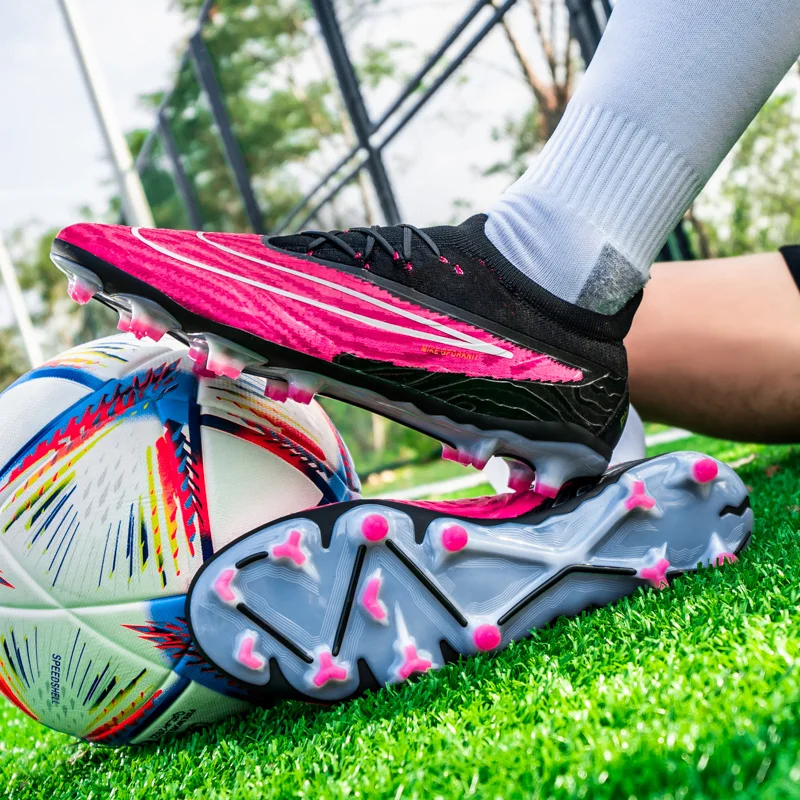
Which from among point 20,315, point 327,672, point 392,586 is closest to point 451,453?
point 392,586

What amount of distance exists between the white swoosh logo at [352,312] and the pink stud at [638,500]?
23 centimetres

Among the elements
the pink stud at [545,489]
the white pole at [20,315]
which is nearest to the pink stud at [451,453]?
the pink stud at [545,489]

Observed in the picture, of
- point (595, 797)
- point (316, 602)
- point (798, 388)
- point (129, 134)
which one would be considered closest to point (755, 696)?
point (595, 797)

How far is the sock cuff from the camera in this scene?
0.96 meters

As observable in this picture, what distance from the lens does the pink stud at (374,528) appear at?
0.88 m

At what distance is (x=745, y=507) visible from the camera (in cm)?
102

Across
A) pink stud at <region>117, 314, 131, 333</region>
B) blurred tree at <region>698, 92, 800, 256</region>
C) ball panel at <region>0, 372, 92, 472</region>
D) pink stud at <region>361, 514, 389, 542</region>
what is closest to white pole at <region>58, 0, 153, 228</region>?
blurred tree at <region>698, 92, 800, 256</region>

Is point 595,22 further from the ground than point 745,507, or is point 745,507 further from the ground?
point 595,22

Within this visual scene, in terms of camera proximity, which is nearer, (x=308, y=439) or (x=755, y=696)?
(x=755, y=696)

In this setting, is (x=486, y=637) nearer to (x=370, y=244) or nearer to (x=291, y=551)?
(x=291, y=551)

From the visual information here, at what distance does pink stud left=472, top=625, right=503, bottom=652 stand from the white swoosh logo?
320 mm

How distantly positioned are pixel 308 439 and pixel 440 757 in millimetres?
526

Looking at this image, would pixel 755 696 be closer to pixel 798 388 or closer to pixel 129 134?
pixel 798 388

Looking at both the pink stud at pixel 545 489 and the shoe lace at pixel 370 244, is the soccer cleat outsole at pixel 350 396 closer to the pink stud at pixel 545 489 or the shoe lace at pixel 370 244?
the pink stud at pixel 545 489
